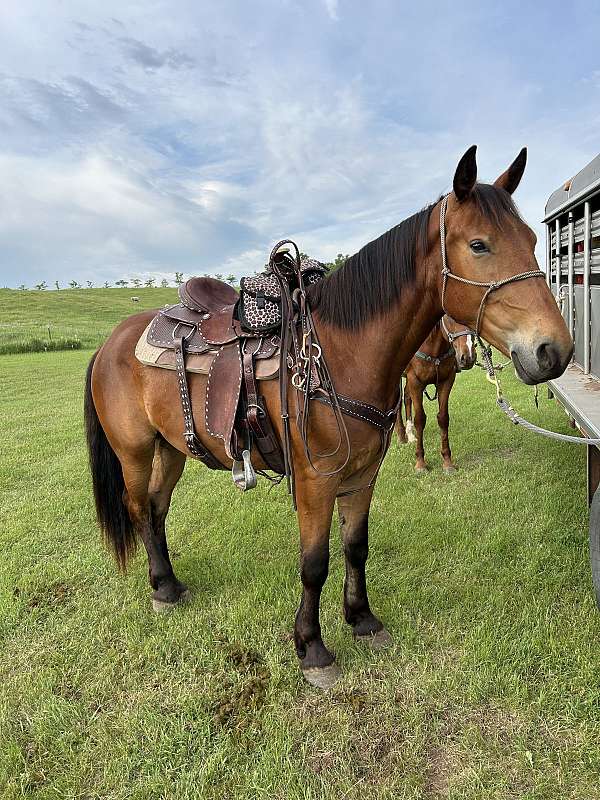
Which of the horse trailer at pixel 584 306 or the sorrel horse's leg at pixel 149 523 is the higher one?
the horse trailer at pixel 584 306

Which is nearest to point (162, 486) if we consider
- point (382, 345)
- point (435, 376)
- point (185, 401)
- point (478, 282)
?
point (185, 401)

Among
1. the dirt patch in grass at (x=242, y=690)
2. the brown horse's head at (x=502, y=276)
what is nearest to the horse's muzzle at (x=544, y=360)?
the brown horse's head at (x=502, y=276)

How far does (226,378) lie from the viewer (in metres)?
2.39

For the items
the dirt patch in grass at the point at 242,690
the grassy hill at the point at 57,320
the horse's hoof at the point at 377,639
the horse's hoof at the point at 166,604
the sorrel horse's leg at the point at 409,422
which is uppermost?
the grassy hill at the point at 57,320

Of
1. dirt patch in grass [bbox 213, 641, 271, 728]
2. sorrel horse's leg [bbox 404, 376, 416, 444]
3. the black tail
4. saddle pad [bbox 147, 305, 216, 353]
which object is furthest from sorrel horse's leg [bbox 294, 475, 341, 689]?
sorrel horse's leg [bbox 404, 376, 416, 444]

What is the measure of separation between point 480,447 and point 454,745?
4.23 meters

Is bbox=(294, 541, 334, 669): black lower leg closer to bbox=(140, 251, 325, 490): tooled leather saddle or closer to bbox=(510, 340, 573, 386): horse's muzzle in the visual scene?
bbox=(140, 251, 325, 490): tooled leather saddle

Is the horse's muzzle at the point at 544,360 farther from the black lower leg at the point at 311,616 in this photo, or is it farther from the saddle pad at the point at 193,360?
the black lower leg at the point at 311,616

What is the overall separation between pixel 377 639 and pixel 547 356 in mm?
1869

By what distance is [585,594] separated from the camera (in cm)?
290

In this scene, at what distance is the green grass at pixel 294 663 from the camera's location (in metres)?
1.92

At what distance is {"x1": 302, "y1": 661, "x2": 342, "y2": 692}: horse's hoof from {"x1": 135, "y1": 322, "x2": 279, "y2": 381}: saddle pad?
1.53 m

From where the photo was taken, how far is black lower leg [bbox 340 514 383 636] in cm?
262

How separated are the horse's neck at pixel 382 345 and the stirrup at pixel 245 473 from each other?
2.12 feet
